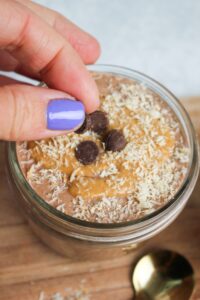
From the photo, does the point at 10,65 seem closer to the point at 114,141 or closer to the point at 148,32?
the point at 114,141

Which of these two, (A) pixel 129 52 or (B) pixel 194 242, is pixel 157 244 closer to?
(B) pixel 194 242

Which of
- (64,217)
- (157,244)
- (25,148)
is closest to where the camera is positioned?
(64,217)

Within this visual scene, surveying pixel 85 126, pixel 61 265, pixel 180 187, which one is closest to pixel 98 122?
pixel 85 126

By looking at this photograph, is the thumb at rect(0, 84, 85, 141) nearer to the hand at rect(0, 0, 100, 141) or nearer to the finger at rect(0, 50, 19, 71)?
the hand at rect(0, 0, 100, 141)

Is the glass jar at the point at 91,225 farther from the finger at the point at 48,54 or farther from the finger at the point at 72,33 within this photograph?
the finger at the point at 72,33

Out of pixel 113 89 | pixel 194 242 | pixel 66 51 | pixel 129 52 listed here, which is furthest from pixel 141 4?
pixel 194 242

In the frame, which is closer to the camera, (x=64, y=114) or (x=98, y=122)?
(x=64, y=114)
